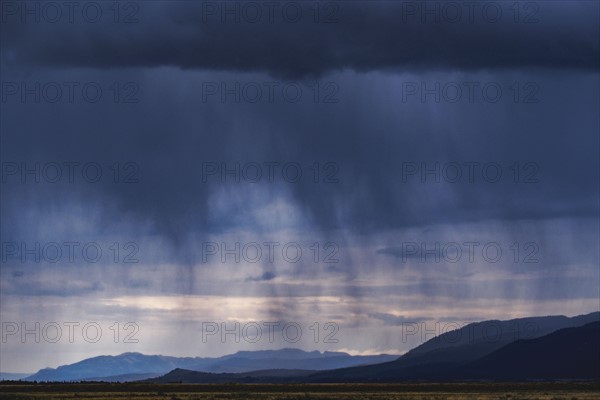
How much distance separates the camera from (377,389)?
171m

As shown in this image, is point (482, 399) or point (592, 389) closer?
point (482, 399)

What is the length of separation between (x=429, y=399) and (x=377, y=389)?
37922 mm

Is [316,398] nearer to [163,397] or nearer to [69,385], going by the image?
[163,397]

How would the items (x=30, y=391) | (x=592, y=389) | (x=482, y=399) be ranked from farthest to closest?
(x=592, y=389) → (x=30, y=391) → (x=482, y=399)

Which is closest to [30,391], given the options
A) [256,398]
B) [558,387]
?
[256,398]

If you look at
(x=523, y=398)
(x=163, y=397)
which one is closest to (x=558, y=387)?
(x=523, y=398)

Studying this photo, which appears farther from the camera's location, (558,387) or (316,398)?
(558,387)

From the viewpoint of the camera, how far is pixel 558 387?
17550cm

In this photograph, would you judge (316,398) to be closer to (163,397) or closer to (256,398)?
(256,398)

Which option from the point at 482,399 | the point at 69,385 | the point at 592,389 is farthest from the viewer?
the point at 69,385

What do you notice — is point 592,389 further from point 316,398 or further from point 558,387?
point 316,398

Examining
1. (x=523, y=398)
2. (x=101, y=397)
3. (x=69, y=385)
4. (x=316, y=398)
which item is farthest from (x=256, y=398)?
(x=69, y=385)

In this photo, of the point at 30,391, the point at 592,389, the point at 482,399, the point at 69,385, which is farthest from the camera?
the point at 69,385

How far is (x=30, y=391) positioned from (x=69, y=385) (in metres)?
22.3
